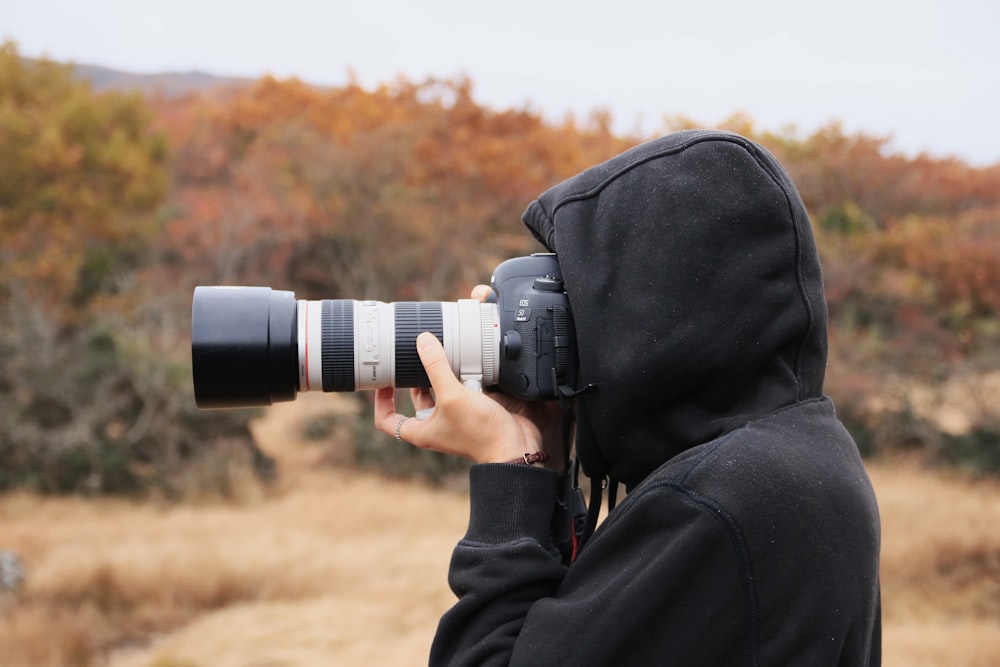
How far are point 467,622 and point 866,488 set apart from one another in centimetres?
52

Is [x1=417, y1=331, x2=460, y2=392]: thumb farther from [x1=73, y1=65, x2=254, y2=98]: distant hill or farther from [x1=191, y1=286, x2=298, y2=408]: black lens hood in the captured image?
→ [x1=73, y1=65, x2=254, y2=98]: distant hill

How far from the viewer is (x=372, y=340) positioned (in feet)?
4.41

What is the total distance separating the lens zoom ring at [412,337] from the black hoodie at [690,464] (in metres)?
0.22

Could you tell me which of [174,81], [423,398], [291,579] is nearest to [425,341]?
[423,398]

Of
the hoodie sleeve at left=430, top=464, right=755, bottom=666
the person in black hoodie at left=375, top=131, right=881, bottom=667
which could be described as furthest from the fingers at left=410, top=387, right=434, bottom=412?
the hoodie sleeve at left=430, top=464, right=755, bottom=666

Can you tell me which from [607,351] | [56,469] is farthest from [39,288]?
[607,351]

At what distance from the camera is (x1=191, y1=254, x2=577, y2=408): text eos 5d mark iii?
4.17 ft

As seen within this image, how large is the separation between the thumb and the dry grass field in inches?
123

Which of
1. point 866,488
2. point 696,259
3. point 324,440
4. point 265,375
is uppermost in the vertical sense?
point 696,259

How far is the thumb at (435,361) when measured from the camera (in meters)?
1.25

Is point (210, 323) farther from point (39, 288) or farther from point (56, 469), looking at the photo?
point (39, 288)

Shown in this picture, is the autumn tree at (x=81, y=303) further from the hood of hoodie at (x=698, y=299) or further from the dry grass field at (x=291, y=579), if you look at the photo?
the hood of hoodie at (x=698, y=299)

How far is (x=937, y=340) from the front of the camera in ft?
27.4

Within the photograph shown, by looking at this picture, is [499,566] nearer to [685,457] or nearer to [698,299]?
[685,457]
